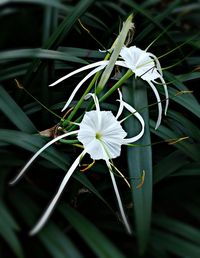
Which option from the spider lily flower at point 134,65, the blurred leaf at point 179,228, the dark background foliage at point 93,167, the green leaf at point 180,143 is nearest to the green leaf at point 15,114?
the dark background foliage at point 93,167

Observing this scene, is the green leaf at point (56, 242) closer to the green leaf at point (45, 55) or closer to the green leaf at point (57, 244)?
the green leaf at point (57, 244)

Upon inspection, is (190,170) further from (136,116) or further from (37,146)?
(37,146)

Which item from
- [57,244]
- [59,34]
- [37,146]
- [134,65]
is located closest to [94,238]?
[57,244]

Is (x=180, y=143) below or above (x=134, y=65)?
below

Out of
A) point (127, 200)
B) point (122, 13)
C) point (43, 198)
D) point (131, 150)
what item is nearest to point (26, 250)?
point (43, 198)

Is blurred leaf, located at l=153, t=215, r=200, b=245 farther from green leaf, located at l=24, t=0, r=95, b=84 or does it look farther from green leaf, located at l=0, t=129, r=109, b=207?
green leaf, located at l=24, t=0, r=95, b=84

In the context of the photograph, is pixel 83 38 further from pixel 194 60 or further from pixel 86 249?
pixel 86 249
